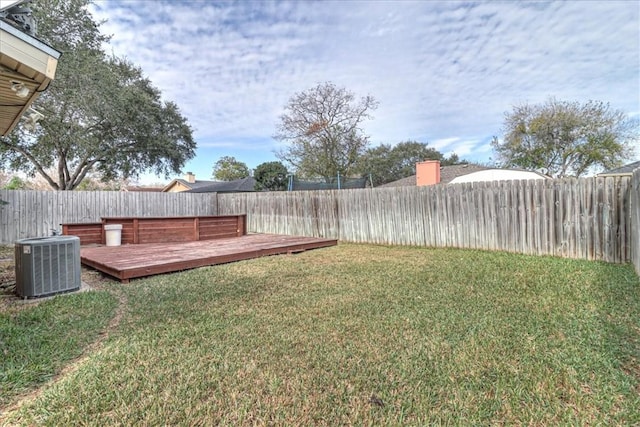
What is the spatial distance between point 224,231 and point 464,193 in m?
6.82

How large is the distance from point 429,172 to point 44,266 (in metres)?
14.8

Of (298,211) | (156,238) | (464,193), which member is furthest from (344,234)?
(156,238)

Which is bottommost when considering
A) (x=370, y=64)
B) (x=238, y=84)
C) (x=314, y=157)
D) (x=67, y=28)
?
(x=314, y=157)

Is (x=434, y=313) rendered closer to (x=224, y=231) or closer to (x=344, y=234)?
(x=344, y=234)

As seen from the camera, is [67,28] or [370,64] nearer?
[67,28]

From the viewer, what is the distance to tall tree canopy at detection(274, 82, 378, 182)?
18234 millimetres

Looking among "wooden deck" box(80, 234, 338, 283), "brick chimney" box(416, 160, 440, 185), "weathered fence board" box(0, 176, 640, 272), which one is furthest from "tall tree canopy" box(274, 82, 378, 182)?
"wooden deck" box(80, 234, 338, 283)

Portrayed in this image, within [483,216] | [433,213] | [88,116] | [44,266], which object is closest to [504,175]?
[433,213]

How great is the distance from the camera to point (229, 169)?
3716cm

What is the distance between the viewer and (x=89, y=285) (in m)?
4.38

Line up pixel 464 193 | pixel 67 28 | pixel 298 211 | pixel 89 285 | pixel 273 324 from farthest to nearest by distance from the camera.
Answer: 1. pixel 67 28
2. pixel 298 211
3. pixel 464 193
4. pixel 89 285
5. pixel 273 324

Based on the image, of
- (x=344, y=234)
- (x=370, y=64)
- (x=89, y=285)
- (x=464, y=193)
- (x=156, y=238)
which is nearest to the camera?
(x=89, y=285)

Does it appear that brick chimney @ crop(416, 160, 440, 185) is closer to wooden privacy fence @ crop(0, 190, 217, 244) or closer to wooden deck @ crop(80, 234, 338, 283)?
wooden deck @ crop(80, 234, 338, 283)

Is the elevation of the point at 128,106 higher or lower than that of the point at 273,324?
higher
